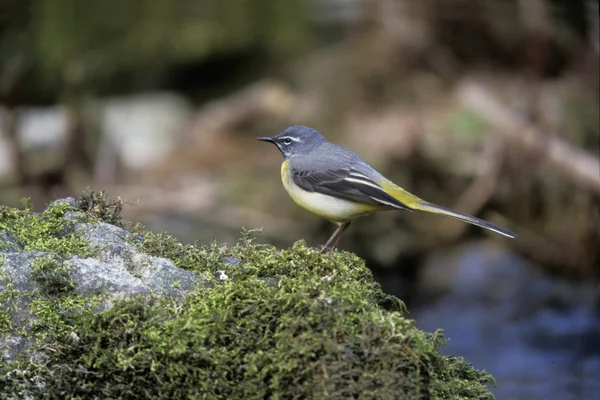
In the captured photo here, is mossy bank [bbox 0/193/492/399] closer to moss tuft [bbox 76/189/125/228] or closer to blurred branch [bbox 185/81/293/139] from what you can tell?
moss tuft [bbox 76/189/125/228]

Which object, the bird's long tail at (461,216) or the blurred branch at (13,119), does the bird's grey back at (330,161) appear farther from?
the blurred branch at (13,119)

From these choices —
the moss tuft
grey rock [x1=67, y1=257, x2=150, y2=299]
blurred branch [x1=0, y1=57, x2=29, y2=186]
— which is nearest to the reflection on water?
the moss tuft

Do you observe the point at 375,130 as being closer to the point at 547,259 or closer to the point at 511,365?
the point at 547,259

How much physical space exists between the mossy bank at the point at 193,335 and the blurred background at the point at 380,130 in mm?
5559

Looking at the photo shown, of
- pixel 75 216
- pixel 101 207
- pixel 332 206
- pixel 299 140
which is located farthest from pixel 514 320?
pixel 75 216

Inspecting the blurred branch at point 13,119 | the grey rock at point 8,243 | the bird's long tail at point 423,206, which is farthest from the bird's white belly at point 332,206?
the blurred branch at point 13,119

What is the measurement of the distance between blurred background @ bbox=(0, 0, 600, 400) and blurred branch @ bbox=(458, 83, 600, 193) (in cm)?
3

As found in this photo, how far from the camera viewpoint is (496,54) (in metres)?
18.9

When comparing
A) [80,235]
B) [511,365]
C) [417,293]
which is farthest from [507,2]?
[80,235]

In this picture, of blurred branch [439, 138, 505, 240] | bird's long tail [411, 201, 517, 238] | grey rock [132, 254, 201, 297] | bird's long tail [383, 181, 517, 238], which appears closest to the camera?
grey rock [132, 254, 201, 297]

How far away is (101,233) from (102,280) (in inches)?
19.3

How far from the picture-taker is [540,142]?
11492 mm

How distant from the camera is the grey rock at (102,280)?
4.11m

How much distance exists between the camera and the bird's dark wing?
20.7ft
